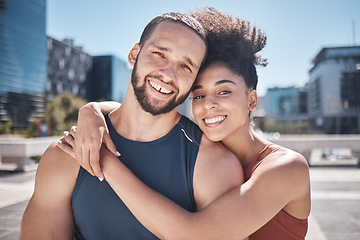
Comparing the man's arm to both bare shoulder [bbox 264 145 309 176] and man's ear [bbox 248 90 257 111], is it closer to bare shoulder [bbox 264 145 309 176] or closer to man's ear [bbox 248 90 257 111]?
bare shoulder [bbox 264 145 309 176]

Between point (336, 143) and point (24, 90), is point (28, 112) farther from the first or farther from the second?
point (336, 143)

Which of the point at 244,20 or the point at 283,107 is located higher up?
the point at 283,107

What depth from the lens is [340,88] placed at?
2982 inches

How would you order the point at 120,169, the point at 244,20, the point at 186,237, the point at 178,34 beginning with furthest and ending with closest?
the point at 244,20 < the point at 178,34 < the point at 120,169 < the point at 186,237

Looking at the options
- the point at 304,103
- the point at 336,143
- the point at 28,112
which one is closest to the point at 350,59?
the point at 304,103

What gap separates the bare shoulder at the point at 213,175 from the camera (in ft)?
5.36

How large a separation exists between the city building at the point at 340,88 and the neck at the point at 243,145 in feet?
268

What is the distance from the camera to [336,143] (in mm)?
10281

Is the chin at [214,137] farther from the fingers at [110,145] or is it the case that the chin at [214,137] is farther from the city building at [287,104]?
the city building at [287,104]

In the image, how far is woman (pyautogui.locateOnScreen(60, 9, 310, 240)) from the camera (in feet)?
4.98

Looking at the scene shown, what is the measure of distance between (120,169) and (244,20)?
4.72 ft

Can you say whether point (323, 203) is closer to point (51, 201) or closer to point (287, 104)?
point (51, 201)

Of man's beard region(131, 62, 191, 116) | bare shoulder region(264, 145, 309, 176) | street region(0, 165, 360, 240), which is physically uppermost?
man's beard region(131, 62, 191, 116)

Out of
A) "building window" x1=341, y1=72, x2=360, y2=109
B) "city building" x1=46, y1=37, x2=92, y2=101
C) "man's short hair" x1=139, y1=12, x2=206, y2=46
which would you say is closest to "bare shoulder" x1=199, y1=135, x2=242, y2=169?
"man's short hair" x1=139, y1=12, x2=206, y2=46
